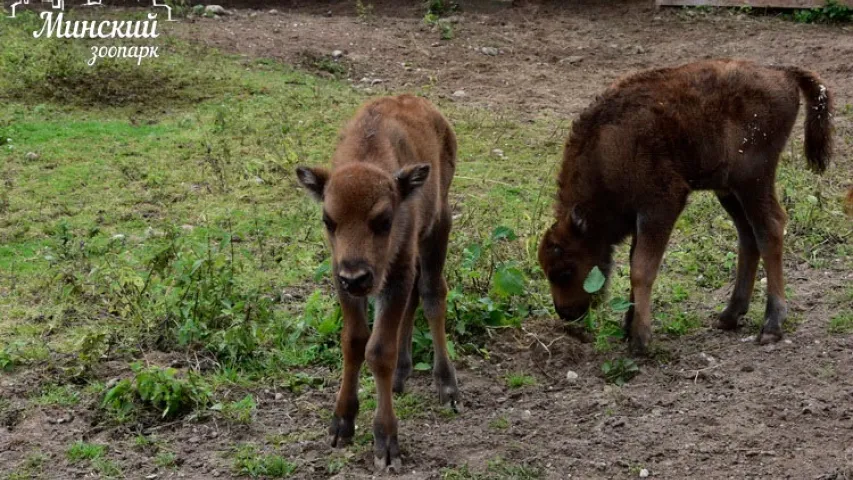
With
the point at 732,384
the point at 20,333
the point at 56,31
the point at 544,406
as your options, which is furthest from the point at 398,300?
the point at 56,31

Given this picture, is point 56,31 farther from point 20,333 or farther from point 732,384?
point 732,384

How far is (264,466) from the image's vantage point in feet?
19.1

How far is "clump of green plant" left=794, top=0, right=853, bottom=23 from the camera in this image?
16422mm

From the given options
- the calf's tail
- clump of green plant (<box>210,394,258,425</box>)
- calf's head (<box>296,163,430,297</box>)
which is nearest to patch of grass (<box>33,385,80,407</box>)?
clump of green plant (<box>210,394,258,425</box>)

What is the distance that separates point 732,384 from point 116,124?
801cm

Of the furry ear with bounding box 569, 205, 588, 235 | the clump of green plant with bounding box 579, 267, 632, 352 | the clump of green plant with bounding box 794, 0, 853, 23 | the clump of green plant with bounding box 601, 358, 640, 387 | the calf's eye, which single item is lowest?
the clump of green plant with bounding box 601, 358, 640, 387

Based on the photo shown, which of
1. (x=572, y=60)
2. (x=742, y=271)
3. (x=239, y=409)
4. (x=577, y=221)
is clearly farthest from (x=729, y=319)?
(x=572, y=60)

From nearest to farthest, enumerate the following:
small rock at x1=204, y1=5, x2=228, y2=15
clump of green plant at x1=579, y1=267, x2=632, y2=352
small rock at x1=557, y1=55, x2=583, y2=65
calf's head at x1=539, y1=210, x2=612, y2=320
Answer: clump of green plant at x1=579, y1=267, x2=632, y2=352, calf's head at x1=539, y1=210, x2=612, y2=320, small rock at x1=557, y1=55, x2=583, y2=65, small rock at x1=204, y1=5, x2=228, y2=15

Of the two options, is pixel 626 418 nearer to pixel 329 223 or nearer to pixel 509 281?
pixel 509 281

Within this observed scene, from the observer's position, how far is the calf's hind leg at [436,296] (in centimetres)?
673

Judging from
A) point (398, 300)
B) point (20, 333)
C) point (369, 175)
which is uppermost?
point (369, 175)

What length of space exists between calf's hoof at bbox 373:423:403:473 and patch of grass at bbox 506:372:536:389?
1.23m

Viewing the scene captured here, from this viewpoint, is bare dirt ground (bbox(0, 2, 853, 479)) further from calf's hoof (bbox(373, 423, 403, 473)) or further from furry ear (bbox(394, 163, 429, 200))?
furry ear (bbox(394, 163, 429, 200))

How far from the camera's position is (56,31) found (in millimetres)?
15711
